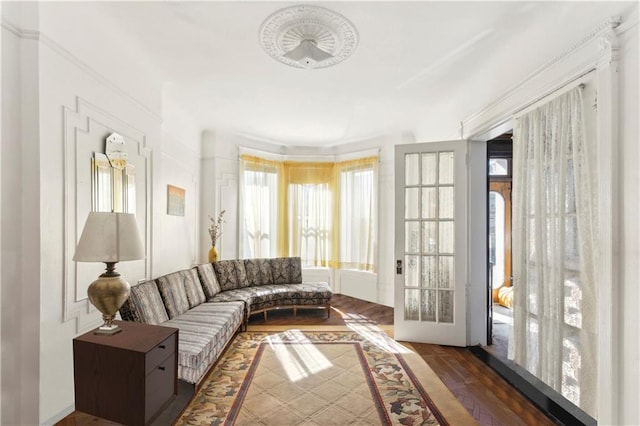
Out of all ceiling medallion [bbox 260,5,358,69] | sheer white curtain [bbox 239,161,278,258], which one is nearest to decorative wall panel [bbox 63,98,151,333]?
ceiling medallion [bbox 260,5,358,69]

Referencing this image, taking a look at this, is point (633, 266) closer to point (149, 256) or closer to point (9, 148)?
point (9, 148)

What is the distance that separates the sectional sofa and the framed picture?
0.77 m

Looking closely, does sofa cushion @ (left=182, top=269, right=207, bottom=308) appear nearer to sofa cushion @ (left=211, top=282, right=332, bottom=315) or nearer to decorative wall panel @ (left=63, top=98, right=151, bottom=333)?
sofa cushion @ (left=211, top=282, right=332, bottom=315)

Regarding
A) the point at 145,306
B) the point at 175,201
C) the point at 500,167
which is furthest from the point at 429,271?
Result: the point at 175,201

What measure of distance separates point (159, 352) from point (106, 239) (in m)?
0.76

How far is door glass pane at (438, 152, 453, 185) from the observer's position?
354cm

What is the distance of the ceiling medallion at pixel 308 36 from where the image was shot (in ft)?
7.47

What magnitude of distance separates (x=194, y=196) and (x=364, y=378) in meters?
3.52

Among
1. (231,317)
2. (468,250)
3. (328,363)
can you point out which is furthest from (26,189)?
(468,250)

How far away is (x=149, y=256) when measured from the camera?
315 centimetres

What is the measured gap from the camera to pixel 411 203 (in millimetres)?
3713

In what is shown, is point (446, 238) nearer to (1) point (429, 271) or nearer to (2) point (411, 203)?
(1) point (429, 271)

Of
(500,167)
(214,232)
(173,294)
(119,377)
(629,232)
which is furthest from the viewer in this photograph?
(500,167)

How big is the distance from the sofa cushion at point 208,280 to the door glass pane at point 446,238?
2.90m
